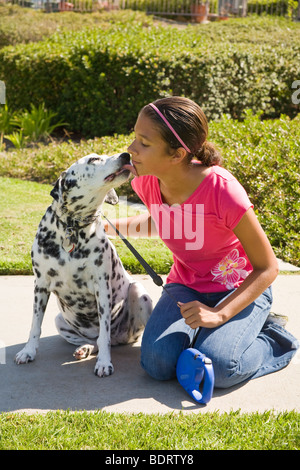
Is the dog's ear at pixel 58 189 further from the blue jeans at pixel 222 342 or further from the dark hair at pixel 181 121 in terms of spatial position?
the blue jeans at pixel 222 342

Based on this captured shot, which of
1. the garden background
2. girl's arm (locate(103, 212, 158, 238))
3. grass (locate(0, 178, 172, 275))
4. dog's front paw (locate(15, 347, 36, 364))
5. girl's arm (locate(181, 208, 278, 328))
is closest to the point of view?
girl's arm (locate(181, 208, 278, 328))

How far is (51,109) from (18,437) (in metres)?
9.65

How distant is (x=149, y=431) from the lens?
121 inches

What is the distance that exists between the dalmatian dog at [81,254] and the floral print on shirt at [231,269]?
0.65m

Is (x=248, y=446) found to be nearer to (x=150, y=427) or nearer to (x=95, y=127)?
(x=150, y=427)

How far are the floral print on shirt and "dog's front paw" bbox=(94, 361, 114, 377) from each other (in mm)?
840

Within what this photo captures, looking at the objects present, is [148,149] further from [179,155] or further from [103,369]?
[103,369]

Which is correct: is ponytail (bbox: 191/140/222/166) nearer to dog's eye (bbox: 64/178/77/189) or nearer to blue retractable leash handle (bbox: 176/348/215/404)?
dog's eye (bbox: 64/178/77/189)

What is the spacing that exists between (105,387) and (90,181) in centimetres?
118

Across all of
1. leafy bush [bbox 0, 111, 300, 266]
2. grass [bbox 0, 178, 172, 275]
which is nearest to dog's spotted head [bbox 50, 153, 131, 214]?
grass [bbox 0, 178, 172, 275]

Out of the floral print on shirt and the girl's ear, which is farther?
the floral print on shirt

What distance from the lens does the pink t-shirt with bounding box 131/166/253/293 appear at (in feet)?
12.1

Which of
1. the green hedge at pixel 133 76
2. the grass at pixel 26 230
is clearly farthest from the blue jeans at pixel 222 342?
the green hedge at pixel 133 76

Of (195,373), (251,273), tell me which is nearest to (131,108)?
(251,273)
